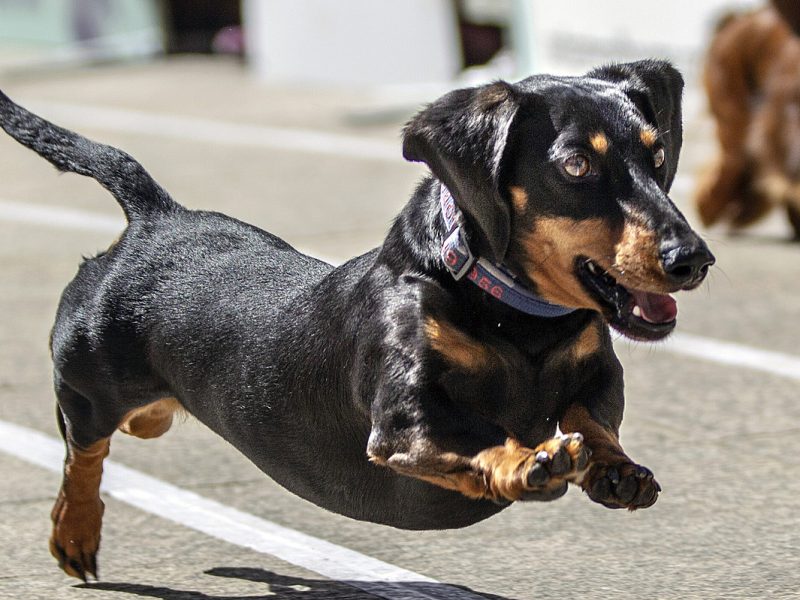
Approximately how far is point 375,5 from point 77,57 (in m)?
4.47

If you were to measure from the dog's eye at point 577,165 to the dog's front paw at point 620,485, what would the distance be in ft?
2.04

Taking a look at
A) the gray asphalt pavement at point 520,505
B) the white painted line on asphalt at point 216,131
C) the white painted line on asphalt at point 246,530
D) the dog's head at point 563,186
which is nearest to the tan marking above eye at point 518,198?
the dog's head at point 563,186

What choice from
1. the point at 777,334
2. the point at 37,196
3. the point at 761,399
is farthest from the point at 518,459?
the point at 37,196

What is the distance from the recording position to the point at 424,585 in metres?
4.19

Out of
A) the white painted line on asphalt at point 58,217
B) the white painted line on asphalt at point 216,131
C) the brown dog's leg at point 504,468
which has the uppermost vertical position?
the brown dog's leg at point 504,468

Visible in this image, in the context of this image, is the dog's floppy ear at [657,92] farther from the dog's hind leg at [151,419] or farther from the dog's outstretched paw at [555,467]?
the dog's hind leg at [151,419]

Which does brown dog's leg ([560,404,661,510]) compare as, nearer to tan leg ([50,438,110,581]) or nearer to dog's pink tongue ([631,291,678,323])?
dog's pink tongue ([631,291,678,323])

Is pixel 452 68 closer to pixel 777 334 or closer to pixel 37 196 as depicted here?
pixel 37 196

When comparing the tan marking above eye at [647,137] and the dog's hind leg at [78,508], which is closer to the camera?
the tan marking above eye at [647,137]

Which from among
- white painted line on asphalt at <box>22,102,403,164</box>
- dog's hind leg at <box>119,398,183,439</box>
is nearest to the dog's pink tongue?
dog's hind leg at <box>119,398,183,439</box>

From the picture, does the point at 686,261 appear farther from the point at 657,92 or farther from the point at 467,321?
the point at 657,92

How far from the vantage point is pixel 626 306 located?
3.32 metres

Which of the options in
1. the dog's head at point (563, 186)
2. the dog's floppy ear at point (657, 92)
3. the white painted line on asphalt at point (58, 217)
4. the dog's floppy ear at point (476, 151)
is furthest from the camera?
the white painted line on asphalt at point (58, 217)

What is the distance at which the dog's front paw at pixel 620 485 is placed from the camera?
3299 millimetres
